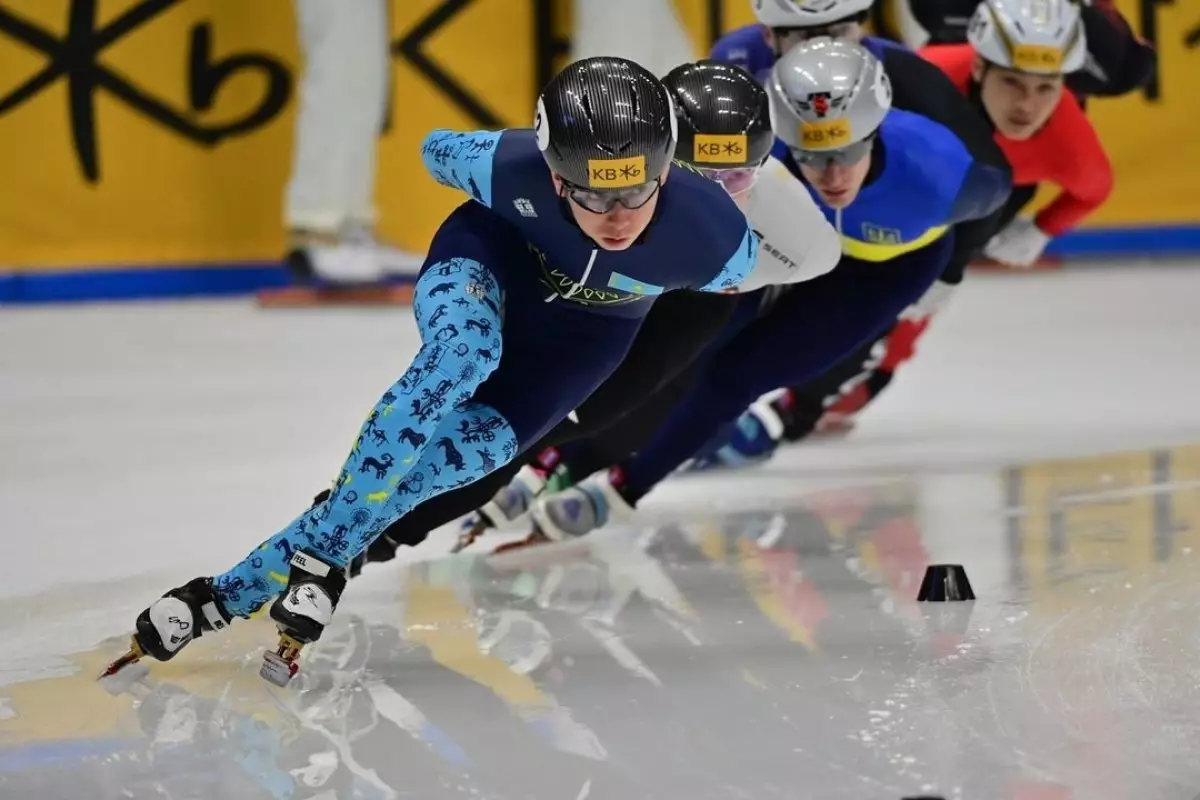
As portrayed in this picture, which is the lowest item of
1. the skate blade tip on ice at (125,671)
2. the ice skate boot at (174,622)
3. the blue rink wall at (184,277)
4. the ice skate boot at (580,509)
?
the blue rink wall at (184,277)

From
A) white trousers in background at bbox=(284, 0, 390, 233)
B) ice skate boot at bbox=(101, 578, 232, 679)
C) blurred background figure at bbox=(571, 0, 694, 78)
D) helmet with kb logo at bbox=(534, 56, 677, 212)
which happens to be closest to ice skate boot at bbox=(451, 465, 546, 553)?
ice skate boot at bbox=(101, 578, 232, 679)

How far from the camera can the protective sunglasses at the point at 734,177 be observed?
4137mm

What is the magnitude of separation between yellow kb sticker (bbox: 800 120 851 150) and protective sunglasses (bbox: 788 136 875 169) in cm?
2

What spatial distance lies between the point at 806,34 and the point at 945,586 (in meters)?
2.14

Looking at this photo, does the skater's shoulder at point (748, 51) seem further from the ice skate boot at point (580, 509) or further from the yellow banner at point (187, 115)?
the yellow banner at point (187, 115)

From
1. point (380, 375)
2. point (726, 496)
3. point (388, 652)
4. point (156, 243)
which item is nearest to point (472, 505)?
point (388, 652)

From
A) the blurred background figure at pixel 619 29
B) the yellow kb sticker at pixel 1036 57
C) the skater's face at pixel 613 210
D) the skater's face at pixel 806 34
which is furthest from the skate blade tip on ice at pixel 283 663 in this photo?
the blurred background figure at pixel 619 29

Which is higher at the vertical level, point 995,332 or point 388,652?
point 388,652

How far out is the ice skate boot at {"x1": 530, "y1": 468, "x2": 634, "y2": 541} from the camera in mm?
4656

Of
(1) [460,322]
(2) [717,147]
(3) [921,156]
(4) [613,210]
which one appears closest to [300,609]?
(1) [460,322]

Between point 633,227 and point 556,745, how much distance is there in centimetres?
100

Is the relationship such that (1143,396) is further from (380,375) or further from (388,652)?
(388,652)

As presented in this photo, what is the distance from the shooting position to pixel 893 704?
3.24 meters

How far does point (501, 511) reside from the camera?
15.1ft
